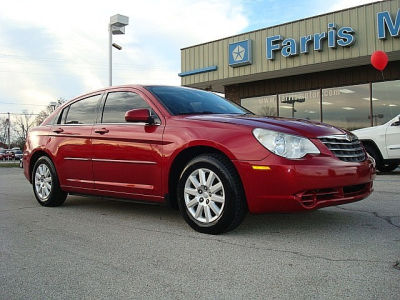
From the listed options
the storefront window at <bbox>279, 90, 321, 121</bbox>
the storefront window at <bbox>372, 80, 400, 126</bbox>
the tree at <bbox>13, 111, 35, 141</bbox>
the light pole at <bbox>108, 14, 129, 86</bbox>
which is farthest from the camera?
the tree at <bbox>13, 111, 35, 141</bbox>

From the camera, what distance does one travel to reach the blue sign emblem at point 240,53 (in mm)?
15562

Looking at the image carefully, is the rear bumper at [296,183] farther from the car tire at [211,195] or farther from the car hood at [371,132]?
the car hood at [371,132]

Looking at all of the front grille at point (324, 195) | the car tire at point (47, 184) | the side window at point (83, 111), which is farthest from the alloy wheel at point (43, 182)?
the front grille at point (324, 195)

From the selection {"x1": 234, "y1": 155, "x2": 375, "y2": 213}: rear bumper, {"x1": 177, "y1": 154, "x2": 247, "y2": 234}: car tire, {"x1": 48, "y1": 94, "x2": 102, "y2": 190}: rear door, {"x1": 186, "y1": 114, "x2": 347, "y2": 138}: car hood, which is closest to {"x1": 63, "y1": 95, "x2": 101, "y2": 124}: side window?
{"x1": 48, "y1": 94, "x2": 102, "y2": 190}: rear door

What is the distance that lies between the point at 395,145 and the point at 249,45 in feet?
23.7

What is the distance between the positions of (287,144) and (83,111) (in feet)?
9.79

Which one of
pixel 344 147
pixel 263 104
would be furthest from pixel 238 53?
pixel 344 147

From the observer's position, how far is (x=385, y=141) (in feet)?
32.8

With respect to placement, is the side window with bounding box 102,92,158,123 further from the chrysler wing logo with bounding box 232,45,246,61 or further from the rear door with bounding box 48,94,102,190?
the chrysler wing logo with bounding box 232,45,246,61

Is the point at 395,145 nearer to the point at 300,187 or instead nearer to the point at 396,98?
the point at 396,98

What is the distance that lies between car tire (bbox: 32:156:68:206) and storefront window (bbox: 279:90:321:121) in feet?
38.0

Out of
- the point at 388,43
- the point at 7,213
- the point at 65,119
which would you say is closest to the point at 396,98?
the point at 388,43

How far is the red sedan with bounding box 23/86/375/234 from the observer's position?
3729 millimetres

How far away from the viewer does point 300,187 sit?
11.9 feet
